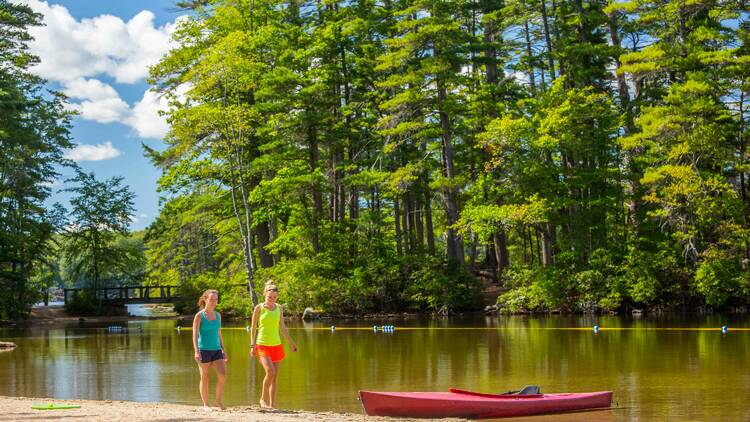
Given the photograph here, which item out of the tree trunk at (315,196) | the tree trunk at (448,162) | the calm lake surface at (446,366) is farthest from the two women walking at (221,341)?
the tree trunk at (315,196)

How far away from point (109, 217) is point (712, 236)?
33.3 meters

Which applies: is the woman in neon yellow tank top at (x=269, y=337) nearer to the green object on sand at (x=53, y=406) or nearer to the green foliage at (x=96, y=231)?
the green object on sand at (x=53, y=406)

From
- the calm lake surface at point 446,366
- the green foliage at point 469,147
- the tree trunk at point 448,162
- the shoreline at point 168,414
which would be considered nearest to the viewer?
the shoreline at point 168,414

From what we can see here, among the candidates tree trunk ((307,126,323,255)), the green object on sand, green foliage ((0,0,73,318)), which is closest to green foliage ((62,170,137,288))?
green foliage ((0,0,73,318))

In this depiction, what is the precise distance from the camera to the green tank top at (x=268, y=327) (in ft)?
32.8

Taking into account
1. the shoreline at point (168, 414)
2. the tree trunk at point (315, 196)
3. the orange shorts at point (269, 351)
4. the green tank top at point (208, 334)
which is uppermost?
the tree trunk at point (315, 196)

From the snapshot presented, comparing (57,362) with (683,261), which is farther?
(683,261)

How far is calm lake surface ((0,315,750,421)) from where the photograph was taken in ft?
38.4

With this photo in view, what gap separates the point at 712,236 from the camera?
101ft

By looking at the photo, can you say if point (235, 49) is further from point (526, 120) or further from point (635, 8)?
point (635, 8)

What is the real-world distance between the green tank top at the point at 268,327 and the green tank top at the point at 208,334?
540 millimetres

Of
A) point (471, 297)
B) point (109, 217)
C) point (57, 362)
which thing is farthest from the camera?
point (109, 217)

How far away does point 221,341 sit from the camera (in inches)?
389

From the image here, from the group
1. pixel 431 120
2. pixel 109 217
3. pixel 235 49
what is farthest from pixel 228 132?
pixel 109 217
